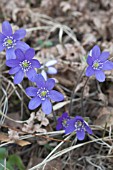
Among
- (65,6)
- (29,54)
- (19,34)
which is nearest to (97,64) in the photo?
(29,54)

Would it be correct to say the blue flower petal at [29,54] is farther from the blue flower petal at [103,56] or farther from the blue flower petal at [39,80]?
the blue flower petal at [103,56]

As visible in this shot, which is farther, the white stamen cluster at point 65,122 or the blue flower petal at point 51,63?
the blue flower petal at point 51,63

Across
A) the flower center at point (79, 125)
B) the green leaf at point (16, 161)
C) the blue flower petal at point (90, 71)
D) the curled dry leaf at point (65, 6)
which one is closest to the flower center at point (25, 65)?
the blue flower petal at point (90, 71)

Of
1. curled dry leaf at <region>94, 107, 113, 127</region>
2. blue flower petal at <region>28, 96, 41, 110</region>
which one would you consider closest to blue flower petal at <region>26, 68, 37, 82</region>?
blue flower petal at <region>28, 96, 41, 110</region>

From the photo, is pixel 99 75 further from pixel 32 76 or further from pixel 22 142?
pixel 22 142

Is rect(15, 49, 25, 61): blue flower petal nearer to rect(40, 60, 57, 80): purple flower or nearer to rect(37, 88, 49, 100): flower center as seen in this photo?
rect(37, 88, 49, 100): flower center
